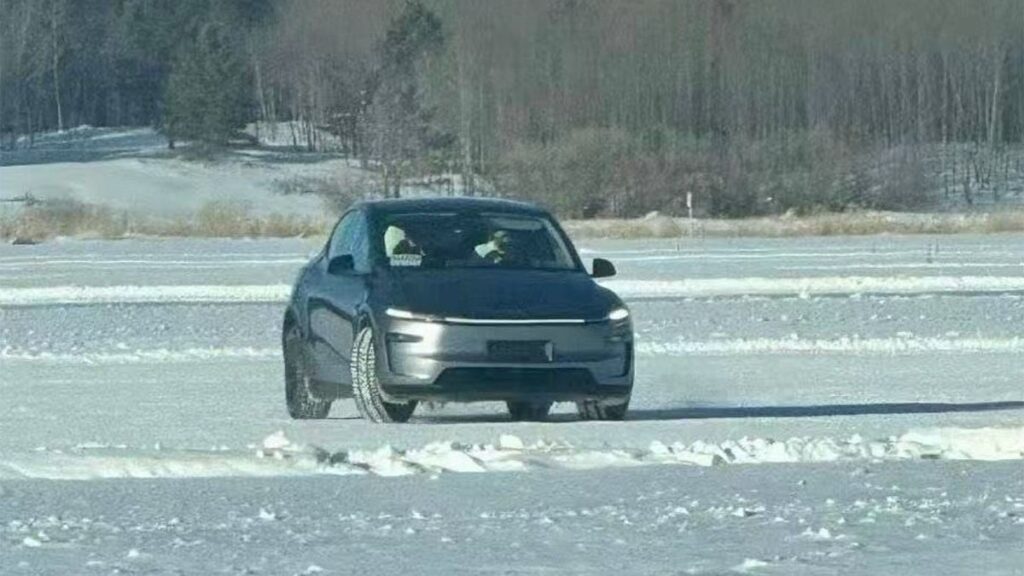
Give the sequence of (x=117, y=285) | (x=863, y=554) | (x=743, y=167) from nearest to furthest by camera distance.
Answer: (x=863, y=554), (x=117, y=285), (x=743, y=167)

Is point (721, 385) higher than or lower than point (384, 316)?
lower

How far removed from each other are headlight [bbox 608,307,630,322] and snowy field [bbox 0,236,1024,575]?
71cm

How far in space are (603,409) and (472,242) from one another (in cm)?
142

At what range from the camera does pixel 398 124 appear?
3155 inches

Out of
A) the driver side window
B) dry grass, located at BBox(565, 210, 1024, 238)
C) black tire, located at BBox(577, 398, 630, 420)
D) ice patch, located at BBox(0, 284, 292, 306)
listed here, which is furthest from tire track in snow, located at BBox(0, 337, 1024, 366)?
dry grass, located at BBox(565, 210, 1024, 238)

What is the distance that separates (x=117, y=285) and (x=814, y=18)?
39673 millimetres

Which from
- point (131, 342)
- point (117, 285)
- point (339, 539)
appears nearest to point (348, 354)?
point (339, 539)

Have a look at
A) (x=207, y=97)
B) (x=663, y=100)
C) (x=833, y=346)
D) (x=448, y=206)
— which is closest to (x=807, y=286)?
(x=833, y=346)

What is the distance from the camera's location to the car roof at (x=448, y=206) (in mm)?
14668

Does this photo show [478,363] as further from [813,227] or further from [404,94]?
[404,94]

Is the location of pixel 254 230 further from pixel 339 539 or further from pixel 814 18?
pixel 339 539

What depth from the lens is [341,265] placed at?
14414mm

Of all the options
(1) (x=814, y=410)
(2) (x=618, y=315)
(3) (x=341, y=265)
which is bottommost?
(1) (x=814, y=410)

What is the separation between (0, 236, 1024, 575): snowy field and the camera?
8406 mm
